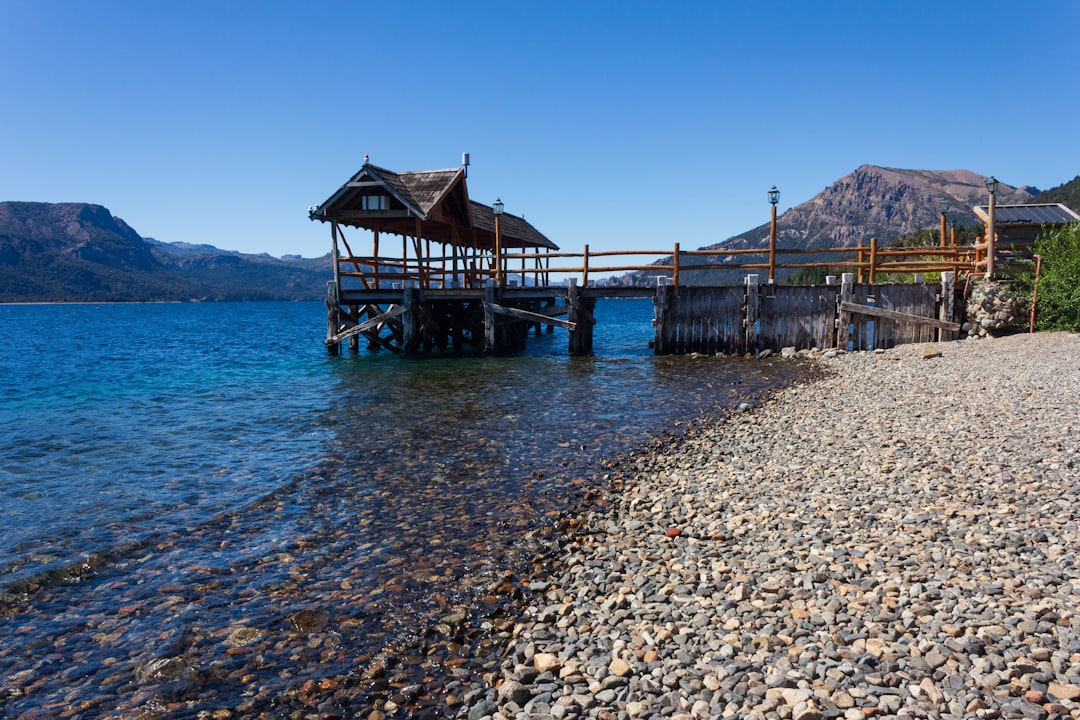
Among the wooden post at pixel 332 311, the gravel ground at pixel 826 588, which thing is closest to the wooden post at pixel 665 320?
the wooden post at pixel 332 311

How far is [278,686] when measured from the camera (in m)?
4.53

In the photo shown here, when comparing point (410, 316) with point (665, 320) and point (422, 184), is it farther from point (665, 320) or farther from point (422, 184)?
point (665, 320)

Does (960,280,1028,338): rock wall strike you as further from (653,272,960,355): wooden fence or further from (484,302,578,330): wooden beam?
(484,302,578,330): wooden beam

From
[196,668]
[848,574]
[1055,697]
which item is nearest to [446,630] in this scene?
[196,668]

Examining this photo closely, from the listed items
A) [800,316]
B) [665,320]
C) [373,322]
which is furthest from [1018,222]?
[373,322]

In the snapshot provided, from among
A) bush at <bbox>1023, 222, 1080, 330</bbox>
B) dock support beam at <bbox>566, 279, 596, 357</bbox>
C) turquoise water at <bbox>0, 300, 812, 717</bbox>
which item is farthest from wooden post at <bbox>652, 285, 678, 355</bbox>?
bush at <bbox>1023, 222, 1080, 330</bbox>

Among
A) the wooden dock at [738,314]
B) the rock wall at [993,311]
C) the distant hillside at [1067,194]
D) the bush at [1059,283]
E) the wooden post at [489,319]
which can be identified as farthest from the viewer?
the distant hillside at [1067,194]

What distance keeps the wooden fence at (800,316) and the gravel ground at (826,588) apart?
12570 mm

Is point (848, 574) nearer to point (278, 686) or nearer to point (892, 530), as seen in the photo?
point (892, 530)

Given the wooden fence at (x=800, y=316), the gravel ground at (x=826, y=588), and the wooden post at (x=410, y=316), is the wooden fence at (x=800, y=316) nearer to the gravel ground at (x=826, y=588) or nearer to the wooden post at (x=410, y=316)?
the wooden post at (x=410, y=316)

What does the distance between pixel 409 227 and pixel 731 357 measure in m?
13.9

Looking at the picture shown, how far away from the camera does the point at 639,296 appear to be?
74.9 ft

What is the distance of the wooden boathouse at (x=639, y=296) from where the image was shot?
21.2 meters

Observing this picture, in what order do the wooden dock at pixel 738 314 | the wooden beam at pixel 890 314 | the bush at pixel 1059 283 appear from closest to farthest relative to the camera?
the bush at pixel 1059 283 < the wooden beam at pixel 890 314 < the wooden dock at pixel 738 314
